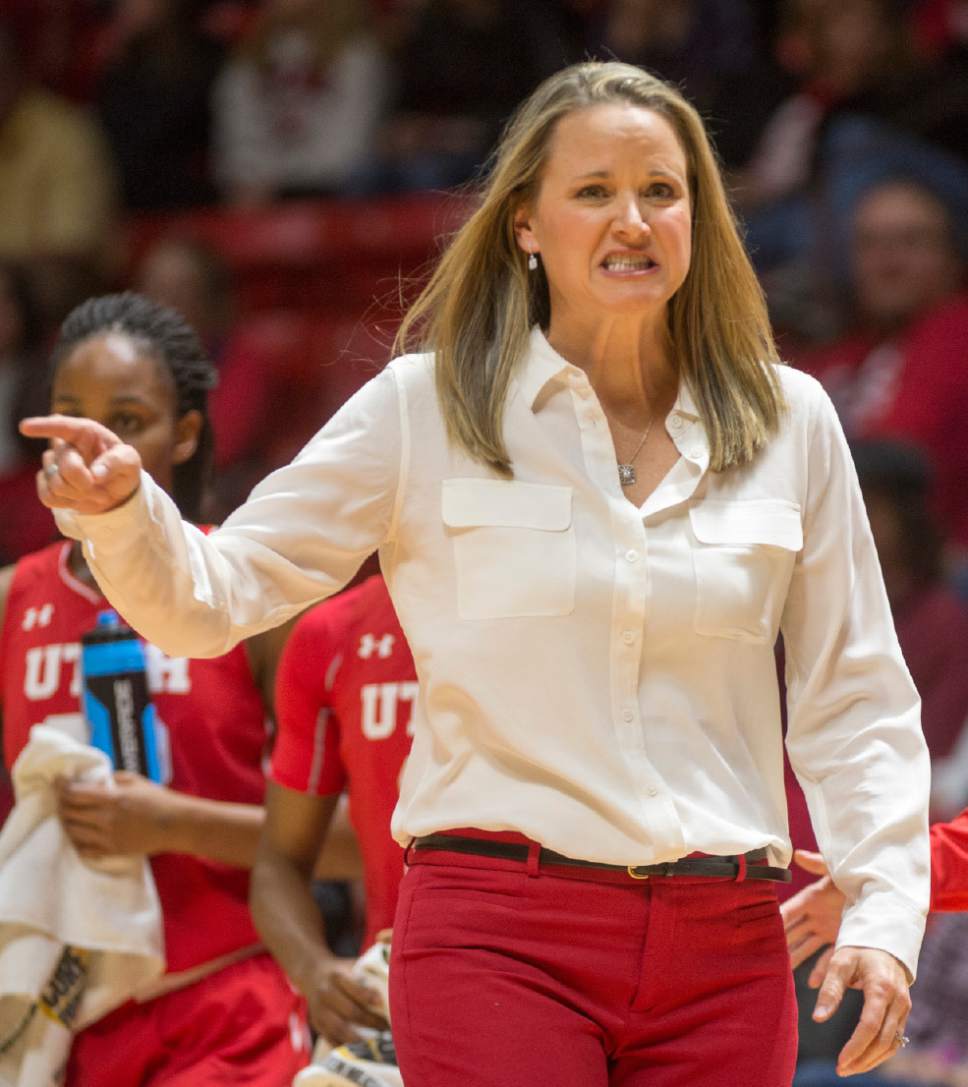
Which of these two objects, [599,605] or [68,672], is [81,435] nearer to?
[599,605]

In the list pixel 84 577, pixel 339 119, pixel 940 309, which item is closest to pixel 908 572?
pixel 940 309

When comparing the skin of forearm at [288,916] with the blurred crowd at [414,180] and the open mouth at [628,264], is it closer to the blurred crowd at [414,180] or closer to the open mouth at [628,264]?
the open mouth at [628,264]

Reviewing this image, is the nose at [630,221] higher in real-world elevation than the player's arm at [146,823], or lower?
higher

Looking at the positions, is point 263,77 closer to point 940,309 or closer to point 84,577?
point 940,309

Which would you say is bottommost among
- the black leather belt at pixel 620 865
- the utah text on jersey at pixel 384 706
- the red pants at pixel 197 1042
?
the red pants at pixel 197 1042

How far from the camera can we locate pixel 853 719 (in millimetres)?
2594

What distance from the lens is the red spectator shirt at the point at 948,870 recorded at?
289cm

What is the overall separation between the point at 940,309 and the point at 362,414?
13.0ft

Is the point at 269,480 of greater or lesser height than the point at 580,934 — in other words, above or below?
above

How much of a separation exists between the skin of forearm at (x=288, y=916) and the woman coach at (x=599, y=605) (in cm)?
76

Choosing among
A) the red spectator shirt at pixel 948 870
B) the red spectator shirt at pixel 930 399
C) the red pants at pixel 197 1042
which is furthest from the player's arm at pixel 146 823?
the red spectator shirt at pixel 930 399

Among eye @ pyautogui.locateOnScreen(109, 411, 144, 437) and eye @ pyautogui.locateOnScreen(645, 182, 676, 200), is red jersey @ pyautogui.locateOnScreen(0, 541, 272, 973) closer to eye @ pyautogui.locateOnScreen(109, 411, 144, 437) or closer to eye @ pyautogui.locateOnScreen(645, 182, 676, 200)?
eye @ pyautogui.locateOnScreen(109, 411, 144, 437)

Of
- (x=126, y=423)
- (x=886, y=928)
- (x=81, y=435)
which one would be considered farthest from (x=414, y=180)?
(x=886, y=928)

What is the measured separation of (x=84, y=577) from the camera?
3.66m
